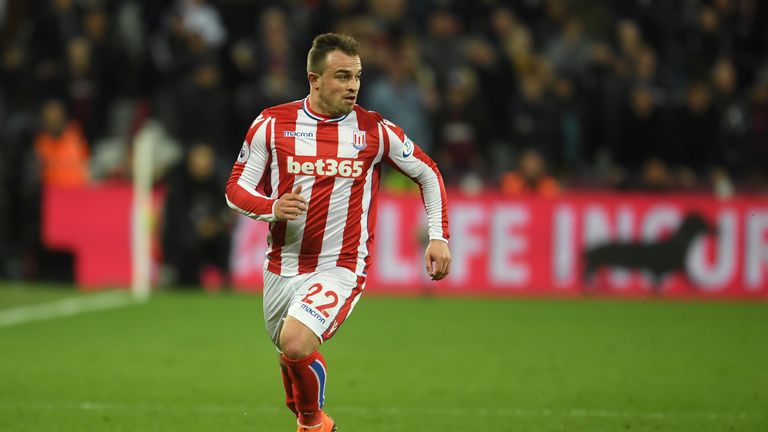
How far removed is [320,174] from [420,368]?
3741mm

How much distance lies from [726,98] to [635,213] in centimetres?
259

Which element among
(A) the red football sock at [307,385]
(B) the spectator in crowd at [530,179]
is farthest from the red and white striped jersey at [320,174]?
(B) the spectator in crowd at [530,179]

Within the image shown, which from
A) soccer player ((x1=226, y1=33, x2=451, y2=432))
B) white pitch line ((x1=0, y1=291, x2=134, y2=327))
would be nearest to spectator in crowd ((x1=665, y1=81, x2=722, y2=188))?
white pitch line ((x1=0, y1=291, x2=134, y2=327))

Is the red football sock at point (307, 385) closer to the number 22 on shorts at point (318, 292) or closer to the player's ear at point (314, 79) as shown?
the number 22 on shorts at point (318, 292)

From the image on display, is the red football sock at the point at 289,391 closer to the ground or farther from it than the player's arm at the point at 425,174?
closer to the ground

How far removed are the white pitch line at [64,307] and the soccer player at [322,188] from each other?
682 centimetres

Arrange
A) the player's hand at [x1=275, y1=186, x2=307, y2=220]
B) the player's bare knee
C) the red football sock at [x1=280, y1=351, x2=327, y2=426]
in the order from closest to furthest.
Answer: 1. the player's hand at [x1=275, y1=186, x2=307, y2=220]
2. the player's bare knee
3. the red football sock at [x1=280, y1=351, x2=327, y2=426]

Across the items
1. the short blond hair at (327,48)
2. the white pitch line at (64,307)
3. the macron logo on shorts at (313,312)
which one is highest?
the short blond hair at (327,48)

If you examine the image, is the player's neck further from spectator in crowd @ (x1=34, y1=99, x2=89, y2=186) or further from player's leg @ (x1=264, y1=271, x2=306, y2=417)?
spectator in crowd @ (x1=34, y1=99, x2=89, y2=186)

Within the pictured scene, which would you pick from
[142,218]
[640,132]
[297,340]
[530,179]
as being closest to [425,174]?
[297,340]

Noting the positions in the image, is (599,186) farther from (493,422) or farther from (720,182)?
(493,422)

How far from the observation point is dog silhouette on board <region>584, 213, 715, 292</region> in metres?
15.2

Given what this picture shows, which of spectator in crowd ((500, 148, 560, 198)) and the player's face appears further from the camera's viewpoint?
spectator in crowd ((500, 148, 560, 198))

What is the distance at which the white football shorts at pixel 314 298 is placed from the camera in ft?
20.9
